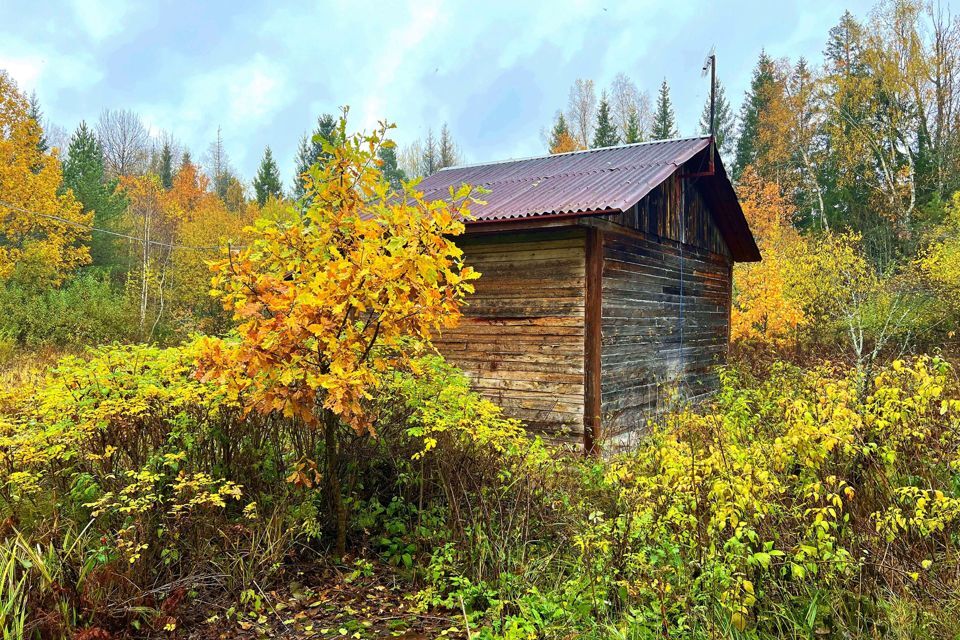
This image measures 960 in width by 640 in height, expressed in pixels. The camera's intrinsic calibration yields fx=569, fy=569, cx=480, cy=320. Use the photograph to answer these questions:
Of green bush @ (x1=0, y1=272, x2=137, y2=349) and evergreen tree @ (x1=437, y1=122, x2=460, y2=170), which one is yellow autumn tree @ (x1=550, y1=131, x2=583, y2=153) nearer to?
evergreen tree @ (x1=437, y1=122, x2=460, y2=170)

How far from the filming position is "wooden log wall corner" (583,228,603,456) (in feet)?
24.8

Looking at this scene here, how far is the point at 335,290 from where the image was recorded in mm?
3320

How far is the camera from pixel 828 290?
16.6 meters

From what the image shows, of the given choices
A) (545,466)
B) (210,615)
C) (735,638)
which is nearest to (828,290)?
(545,466)

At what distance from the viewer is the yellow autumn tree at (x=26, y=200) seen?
18.1 metres

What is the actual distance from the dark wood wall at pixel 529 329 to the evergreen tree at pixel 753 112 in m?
29.1

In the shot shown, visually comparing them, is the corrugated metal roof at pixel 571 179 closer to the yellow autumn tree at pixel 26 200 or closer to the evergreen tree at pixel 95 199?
the yellow autumn tree at pixel 26 200

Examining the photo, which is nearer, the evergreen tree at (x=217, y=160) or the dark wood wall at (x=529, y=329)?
the dark wood wall at (x=529, y=329)

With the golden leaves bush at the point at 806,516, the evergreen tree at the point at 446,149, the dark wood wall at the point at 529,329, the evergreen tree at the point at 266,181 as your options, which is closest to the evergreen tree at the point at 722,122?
the evergreen tree at the point at 446,149

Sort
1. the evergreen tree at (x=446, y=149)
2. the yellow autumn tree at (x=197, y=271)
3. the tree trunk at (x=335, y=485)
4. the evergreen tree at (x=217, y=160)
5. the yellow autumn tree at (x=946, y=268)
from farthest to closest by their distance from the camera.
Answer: the evergreen tree at (x=217, y=160)
the evergreen tree at (x=446, y=149)
the yellow autumn tree at (x=197, y=271)
the yellow autumn tree at (x=946, y=268)
the tree trunk at (x=335, y=485)

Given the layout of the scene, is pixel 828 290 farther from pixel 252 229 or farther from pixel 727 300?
pixel 252 229

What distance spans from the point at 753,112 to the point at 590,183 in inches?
1209

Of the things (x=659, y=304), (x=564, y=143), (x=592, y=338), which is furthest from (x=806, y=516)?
(x=564, y=143)

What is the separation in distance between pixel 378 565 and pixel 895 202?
28100 millimetres
